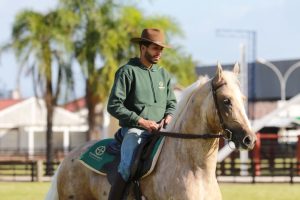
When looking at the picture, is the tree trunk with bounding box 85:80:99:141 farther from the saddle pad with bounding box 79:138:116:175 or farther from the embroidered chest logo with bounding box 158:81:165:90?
the embroidered chest logo with bounding box 158:81:165:90

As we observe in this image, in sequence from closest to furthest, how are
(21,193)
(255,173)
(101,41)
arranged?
(21,193) → (255,173) → (101,41)

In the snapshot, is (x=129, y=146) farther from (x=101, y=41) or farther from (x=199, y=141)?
(x=101, y=41)

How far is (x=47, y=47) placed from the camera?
42.4 metres

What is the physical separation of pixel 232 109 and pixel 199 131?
0.58 m

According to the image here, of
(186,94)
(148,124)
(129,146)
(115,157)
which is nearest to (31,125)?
(115,157)

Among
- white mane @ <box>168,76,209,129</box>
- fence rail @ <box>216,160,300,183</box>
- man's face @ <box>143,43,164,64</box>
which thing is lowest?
fence rail @ <box>216,160,300,183</box>

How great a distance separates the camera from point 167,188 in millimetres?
8711

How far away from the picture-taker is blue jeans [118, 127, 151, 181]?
907cm

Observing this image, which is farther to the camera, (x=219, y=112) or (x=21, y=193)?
(x=21, y=193)

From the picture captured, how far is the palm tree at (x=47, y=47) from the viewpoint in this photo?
41656 mm

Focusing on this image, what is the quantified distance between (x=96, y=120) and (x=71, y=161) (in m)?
34.1

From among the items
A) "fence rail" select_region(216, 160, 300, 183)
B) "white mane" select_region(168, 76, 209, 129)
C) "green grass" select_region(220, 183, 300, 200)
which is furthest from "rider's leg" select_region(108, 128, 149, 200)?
"fence rail" select_region(216, 160, 300, 183)

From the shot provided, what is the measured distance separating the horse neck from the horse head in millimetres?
139

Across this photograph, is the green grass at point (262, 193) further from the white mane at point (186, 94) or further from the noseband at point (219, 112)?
the noseband at point (219, 112)
